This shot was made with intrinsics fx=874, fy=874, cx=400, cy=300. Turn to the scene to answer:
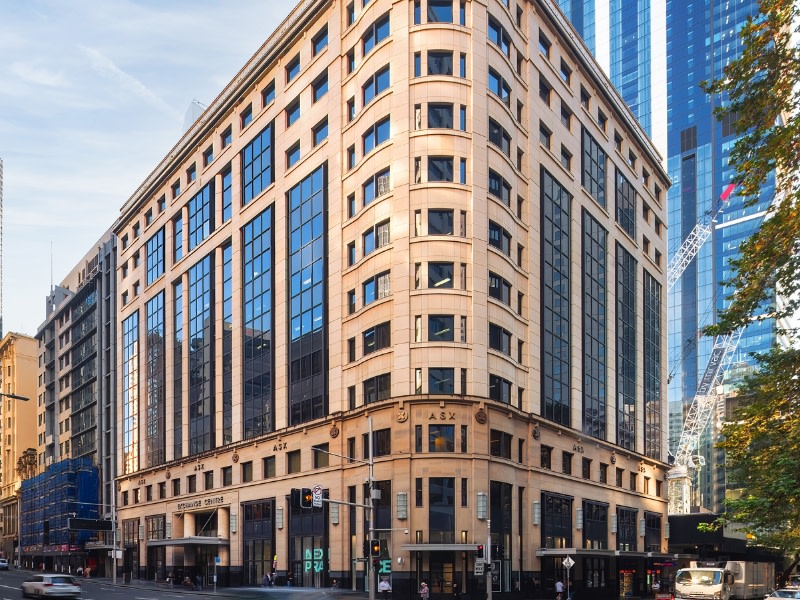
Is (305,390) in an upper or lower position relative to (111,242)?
lower

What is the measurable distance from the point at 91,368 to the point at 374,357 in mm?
73747

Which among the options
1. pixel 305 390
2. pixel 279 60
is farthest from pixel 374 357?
pixel 279 60

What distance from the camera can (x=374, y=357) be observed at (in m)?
58.0

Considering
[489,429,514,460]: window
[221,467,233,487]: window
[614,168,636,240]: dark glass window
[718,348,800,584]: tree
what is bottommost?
[221,467,233,487]: window

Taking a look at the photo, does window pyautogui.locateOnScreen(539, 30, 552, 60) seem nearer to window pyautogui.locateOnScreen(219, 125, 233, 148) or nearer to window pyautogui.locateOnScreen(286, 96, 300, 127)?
window pyautogui.locateOnScreen(286, 96, 300, 127)

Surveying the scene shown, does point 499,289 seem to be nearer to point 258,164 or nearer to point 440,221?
point 440,221

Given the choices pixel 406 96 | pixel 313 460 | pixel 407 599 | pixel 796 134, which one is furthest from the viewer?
pixel 313 460

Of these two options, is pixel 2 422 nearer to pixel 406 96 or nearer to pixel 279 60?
pixel 279 60

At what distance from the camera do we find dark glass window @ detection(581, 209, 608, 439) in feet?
248

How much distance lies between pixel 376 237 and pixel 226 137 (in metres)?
31.3

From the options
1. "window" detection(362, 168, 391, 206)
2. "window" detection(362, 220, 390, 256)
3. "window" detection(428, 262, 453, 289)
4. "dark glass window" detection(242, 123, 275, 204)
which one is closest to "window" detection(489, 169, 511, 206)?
"window" detection(428, 262, 453, 289)

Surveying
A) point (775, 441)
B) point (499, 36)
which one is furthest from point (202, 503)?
point (775, 441)

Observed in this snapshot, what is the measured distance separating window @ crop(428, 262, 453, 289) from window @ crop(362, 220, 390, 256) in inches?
156

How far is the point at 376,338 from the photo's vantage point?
58188 millimetres
